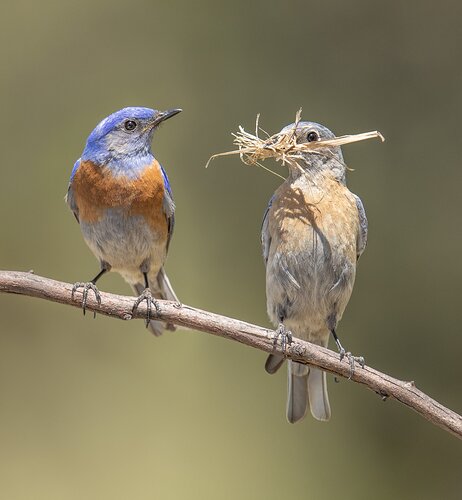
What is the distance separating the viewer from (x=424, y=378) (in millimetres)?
6867

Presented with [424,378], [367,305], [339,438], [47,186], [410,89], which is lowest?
[339,438]

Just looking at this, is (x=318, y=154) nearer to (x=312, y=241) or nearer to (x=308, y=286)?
(x=312, y=241)

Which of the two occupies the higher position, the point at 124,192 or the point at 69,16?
the point at 69,16

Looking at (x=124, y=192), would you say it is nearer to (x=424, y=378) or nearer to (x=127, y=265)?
(x=127, y=265)

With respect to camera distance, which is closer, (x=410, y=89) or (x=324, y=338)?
(x=324, y=338)

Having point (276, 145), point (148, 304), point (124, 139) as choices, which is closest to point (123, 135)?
point (124, 139)

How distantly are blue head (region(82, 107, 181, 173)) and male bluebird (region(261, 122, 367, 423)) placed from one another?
2.23ft

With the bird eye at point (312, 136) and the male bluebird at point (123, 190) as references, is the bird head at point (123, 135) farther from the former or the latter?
the bird eye at point (312, 136)

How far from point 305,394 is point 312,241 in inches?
36.0

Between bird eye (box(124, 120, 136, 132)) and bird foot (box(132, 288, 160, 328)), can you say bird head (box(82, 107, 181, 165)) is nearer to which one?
bird eye (box(124, 120, 136, 132))

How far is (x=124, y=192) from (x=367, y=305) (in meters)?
2.87

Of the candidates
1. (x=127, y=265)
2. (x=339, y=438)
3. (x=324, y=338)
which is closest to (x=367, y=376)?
(x=324, y=338)

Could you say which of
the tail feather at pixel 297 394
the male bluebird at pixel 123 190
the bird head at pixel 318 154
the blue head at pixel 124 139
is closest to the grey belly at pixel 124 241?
the male bluebird at pixel 123 190

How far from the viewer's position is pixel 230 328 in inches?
155
